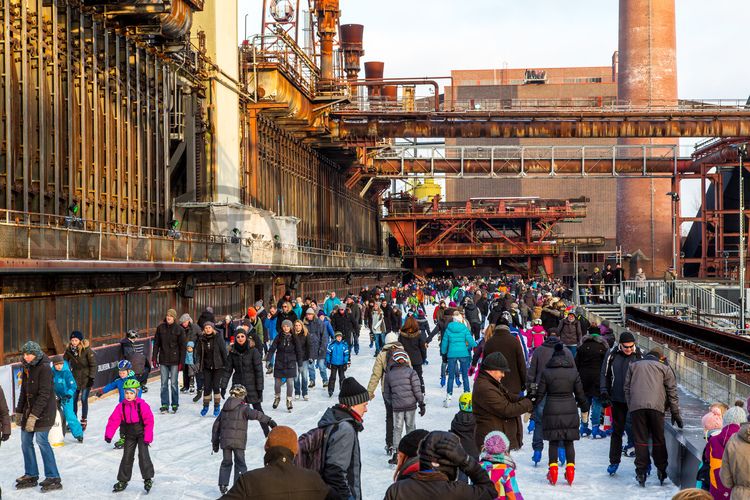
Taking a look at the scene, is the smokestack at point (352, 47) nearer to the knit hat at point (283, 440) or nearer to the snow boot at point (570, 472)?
the snow boot at point (570, 472)

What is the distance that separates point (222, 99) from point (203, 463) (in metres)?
26.0

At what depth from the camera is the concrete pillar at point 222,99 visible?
118 ft

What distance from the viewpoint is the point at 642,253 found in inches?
2682

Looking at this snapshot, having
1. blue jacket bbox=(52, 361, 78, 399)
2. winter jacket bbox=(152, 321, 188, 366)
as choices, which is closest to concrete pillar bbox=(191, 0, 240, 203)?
winter jacket bbox=(152, 321, 188, 366)

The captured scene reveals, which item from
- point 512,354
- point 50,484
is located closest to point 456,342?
point 512,354

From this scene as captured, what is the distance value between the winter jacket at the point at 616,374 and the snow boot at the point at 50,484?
20.3ft

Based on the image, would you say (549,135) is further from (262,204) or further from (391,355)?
(391,355)

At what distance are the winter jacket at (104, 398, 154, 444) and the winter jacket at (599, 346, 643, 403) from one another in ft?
16.9

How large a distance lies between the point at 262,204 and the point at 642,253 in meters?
33.9

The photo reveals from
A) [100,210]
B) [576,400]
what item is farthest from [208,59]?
[576,400]

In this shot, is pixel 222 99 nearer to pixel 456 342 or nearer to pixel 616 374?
pixel 456 342

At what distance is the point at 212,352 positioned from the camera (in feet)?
50.9

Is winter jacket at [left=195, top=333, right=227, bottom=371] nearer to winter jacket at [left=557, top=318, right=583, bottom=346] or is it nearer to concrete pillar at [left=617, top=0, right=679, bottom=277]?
winter jacket at [left=557, top=318, right=583, bottom=346]

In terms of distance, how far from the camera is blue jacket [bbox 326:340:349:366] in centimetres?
1791
